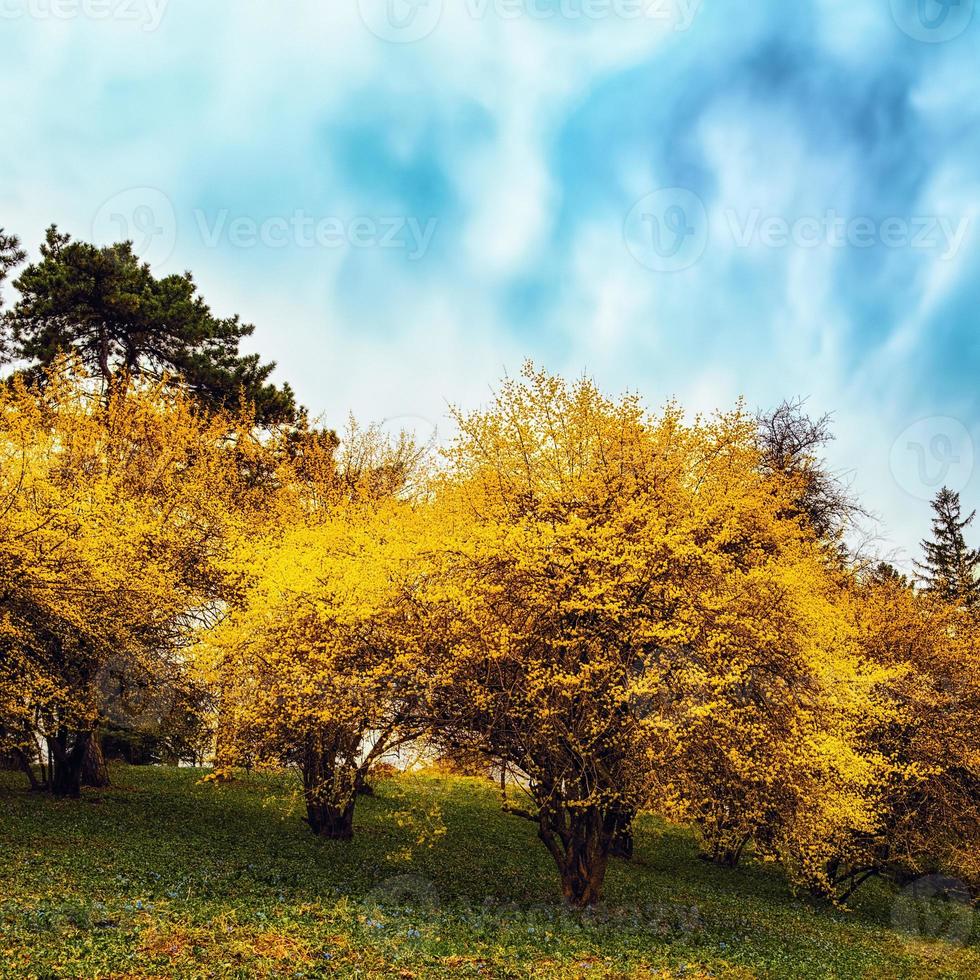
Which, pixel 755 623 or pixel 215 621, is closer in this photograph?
pixel 755 623

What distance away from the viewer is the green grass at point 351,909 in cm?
831

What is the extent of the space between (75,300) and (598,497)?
801 inches

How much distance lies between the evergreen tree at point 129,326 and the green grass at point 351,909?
12946 millimetres

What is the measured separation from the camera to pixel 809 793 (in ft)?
42.2

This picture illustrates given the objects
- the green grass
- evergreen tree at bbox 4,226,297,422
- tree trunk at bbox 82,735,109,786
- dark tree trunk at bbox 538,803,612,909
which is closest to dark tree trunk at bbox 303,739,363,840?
the green grass

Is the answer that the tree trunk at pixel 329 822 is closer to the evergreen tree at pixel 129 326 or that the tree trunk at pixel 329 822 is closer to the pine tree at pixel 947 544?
the evergreen tree at pixel 129 326

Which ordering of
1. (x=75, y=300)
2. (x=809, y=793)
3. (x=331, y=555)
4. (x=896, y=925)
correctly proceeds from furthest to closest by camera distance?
(x=75, y=300) < (x=896, y=925) < (x=331, y=555) < (x=809, y=793)

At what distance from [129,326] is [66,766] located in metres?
14.4

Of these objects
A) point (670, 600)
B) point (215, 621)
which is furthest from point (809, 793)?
point (215, 621)

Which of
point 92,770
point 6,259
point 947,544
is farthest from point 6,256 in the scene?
point 947,544

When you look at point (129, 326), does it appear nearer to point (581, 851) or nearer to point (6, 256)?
point (6, 256)

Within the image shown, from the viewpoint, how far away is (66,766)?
19.1 m

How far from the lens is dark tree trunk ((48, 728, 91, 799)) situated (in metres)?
19.0

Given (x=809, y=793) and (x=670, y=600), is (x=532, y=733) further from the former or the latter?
(x=809, y=793)
